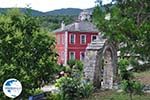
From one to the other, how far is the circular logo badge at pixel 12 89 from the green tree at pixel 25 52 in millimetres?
4598

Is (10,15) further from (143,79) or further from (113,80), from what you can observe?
(143,79)

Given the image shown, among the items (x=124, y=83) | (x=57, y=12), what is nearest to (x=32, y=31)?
(x=124, y=83)

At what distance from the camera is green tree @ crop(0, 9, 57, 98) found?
14137 millimetres

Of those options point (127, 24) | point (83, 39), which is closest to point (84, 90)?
point (127, 24)

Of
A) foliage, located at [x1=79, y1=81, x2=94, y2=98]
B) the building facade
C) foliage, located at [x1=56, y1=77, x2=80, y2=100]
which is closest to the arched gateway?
foliage, located at [x1=79, y1=81, x2=94, y2=98]

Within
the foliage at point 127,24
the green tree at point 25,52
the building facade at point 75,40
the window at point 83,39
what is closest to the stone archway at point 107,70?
the green tree at point 25,52

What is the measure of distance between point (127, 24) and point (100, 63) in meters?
15.7

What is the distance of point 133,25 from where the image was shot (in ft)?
22.4

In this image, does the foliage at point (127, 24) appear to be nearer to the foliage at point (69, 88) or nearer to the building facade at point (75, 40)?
the foliage at point (69, 88)

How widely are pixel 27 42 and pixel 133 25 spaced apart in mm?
8306

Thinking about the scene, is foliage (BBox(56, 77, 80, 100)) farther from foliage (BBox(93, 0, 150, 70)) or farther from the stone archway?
foliage (BBox(93, 0, 150, 70))

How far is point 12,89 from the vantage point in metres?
9.28

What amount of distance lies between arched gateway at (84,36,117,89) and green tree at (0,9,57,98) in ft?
22.2

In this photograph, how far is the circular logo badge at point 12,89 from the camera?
9188 mm
